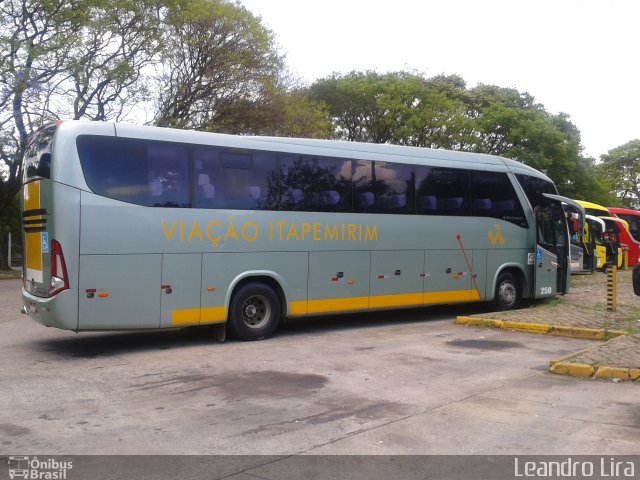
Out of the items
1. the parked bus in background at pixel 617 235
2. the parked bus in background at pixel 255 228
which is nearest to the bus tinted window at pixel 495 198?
the parked bus in background at pixel 255 228

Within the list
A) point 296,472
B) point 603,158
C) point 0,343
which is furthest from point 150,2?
point 603,158

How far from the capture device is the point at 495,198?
14.8 m

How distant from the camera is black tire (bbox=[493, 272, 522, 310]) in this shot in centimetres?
1516

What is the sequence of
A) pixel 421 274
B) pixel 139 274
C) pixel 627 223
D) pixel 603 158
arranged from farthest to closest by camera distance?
pixel 603 158 < pixel 627 223 < pixel 421 274 < pixel 139 274

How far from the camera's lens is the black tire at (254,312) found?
431 inches

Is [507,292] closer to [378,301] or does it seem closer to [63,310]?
[378,301]

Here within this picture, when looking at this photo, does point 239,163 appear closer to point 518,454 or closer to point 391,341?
point 391,341

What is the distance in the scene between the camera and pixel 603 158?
61.2 metres

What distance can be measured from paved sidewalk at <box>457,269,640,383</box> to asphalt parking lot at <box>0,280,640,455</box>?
31 centimetres

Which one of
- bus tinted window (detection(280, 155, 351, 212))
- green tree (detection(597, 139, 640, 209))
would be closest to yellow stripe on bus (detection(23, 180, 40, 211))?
bus tinted window (detection(280, 155, 351, 212))

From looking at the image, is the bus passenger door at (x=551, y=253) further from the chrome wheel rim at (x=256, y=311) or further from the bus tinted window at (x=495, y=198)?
the chrome wheel rim at (x=256, y=311)

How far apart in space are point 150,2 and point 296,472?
75.7 feet

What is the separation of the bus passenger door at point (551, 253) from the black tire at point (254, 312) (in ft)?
23.5

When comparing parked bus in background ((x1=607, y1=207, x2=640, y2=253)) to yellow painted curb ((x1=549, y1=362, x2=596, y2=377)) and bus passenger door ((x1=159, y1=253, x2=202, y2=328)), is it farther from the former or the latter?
bus passenger door ((x1=159, y1=253, x2=202, y2=328))
